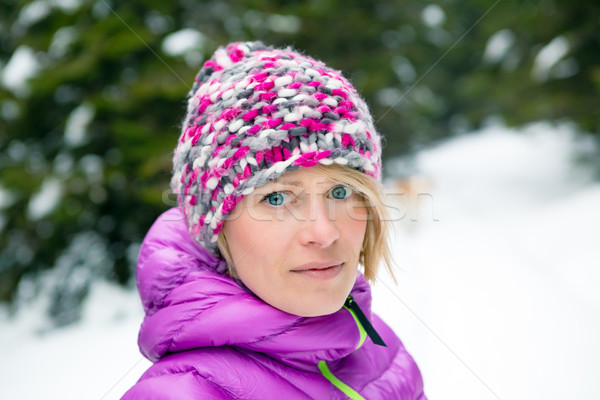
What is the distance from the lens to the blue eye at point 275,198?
1257mm

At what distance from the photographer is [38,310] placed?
15.4 ft

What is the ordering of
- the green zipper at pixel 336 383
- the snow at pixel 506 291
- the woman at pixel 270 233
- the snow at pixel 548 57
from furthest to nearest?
the snow at pixel 548 57, the snow at pixel 506 291, the green zipper at pixel 336 383, the woman at pixel 270 233

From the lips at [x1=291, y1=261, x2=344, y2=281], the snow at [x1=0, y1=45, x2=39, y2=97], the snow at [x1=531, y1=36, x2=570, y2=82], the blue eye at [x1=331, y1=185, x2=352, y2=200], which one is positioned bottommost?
the lips at [x1=291, y1=261, x2=344, y2=281]

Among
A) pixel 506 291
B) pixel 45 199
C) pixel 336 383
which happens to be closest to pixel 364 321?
pixel 336 383

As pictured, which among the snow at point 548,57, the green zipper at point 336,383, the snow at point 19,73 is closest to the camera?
the green zipper at point 336,383

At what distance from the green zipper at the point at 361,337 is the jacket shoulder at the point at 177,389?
1.05 ft

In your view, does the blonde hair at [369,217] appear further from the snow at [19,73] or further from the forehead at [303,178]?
the snow at [19,73]

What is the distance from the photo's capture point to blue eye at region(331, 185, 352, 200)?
131cm

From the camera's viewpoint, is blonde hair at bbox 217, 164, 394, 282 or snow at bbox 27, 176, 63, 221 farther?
snow at bbox 27, 176, 63, 221

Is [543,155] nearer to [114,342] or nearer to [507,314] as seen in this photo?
[507,314]

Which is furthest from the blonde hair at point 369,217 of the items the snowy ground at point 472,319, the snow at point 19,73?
the snow at point 19,73

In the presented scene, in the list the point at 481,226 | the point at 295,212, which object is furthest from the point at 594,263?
the point at 295,212

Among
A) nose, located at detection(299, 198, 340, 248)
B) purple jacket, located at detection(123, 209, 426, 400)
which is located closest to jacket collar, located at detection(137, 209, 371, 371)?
purple jacket, located at detection(123, 209, 426, 400)

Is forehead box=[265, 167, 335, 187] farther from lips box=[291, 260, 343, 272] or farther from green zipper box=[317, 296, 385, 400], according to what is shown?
green zipper box=[317, 296, 385, 400]
